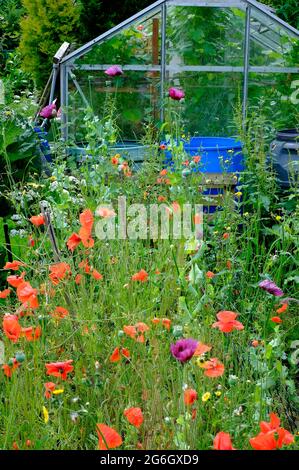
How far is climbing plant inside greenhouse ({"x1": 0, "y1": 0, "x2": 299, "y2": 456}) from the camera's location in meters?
2.36

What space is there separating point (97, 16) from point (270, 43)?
2.86 metres

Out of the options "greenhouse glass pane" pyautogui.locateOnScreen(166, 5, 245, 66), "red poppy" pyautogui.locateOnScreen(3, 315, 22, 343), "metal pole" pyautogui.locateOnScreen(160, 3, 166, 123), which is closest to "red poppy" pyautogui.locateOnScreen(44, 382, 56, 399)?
"red poppy" pyautogui.locateOnScreen(3, 315, 22, 343)

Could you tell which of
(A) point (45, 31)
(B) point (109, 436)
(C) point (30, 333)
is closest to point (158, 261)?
(C) point (30, 333)

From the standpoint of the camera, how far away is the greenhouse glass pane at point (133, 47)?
21.9 ft

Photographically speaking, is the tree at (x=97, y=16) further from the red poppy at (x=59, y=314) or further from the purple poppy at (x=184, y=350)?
the purple poppy at (x=184, y=350)

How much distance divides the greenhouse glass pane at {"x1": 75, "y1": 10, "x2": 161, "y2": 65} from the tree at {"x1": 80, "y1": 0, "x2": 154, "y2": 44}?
7.40ft

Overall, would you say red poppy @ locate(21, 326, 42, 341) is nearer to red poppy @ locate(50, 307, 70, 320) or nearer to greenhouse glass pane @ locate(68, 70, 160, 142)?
red poppy @ locate(50, 307, 70, 320)

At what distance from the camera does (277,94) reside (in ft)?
21.9

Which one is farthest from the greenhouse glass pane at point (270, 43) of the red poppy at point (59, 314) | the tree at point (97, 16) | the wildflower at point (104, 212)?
the red poppy at point (59, 314)

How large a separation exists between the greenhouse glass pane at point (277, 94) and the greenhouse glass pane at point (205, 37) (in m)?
0.23

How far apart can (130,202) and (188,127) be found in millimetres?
2843
